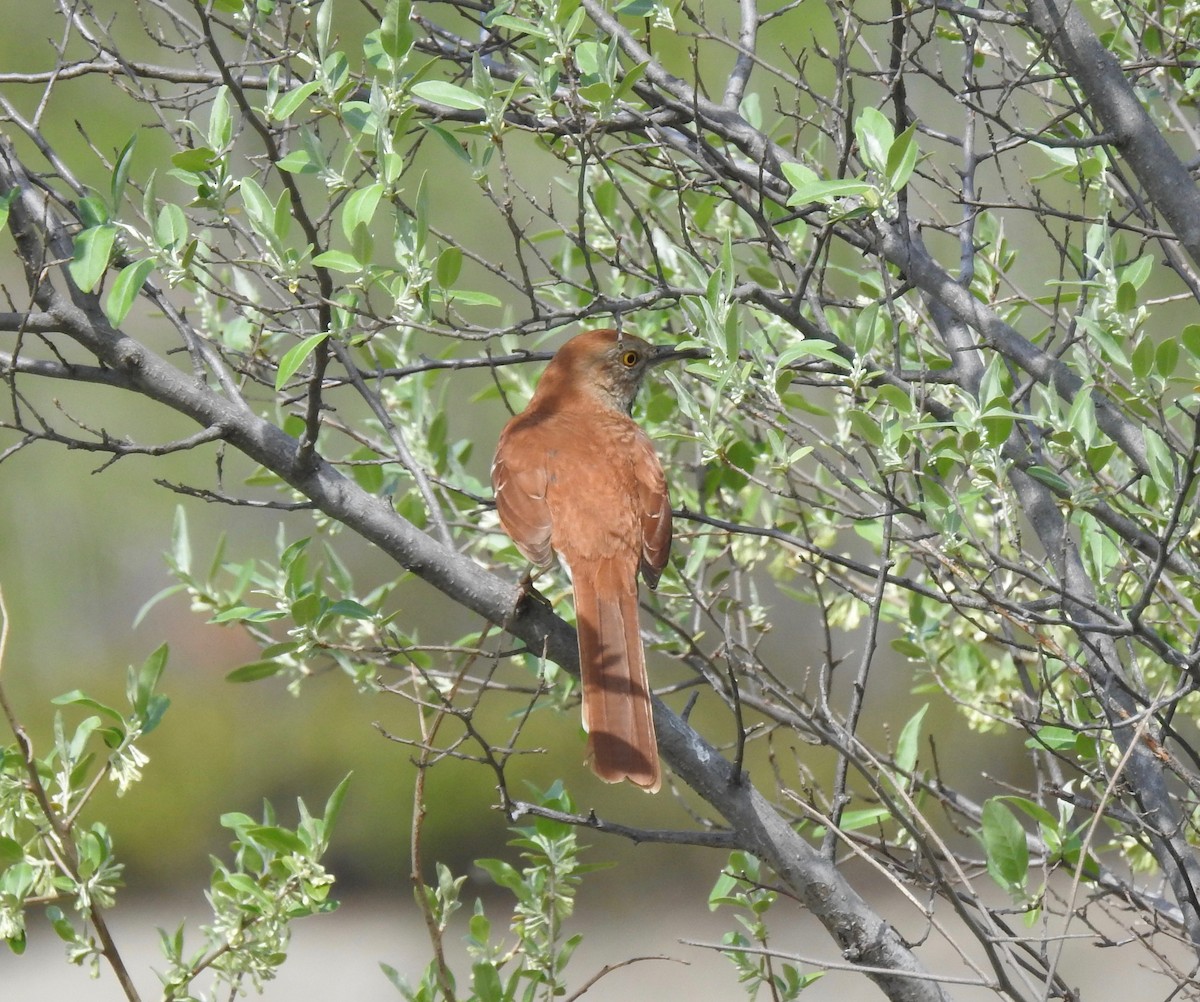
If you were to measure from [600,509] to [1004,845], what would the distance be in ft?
5.21

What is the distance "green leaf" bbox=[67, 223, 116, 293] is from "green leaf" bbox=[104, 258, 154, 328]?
1.7 inches

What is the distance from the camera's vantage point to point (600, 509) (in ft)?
12.2

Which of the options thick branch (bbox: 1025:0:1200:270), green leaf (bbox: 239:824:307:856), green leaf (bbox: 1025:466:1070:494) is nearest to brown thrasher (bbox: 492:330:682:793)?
green leaf (bbox: 239:824:307:856)

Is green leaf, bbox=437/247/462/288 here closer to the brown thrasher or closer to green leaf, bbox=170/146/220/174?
green leaf, bbox=170/146/220/174

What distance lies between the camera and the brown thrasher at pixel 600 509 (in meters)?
3.05

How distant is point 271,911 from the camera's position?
2.74 meters

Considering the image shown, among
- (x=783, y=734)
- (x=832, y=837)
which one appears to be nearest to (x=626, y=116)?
(x=832, y=837)

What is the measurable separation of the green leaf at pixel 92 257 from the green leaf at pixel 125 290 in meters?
0.04

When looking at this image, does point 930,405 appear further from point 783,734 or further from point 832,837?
point 783,734

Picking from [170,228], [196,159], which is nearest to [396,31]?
[196,159]

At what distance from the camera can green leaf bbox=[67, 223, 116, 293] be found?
2365 mm

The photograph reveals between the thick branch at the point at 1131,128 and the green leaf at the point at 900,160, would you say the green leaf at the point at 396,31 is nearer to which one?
the green leaf at the point at 900,160

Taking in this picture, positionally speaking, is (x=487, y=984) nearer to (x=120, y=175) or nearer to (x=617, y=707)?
(x=617, y=707)

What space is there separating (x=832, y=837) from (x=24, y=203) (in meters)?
2.13
